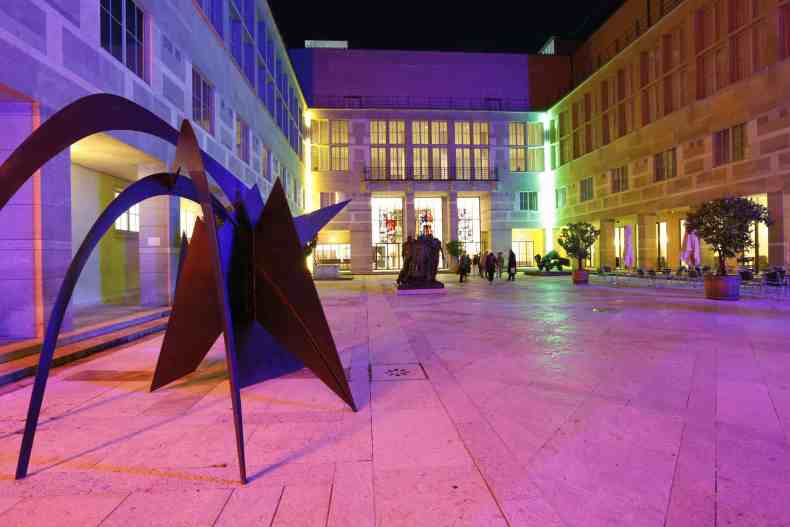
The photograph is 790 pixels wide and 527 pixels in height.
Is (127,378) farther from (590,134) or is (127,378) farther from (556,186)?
(556,186)

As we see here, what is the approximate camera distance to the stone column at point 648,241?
31.5 m

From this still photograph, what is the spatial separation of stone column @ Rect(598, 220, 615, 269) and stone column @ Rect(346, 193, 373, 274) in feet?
59.1

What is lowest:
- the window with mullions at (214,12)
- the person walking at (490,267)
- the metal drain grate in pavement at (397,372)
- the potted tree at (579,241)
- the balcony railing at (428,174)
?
the metal drain grate in pavement at (397,372)

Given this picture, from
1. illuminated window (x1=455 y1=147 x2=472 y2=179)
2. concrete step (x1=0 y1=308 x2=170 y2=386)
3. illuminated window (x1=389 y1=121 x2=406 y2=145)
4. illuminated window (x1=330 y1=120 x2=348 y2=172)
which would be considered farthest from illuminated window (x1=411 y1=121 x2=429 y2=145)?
concrete step (x1=0 y1=308 x2=170 y2=386)

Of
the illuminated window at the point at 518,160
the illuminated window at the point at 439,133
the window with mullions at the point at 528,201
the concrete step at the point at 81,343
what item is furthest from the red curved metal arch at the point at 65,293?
the illuminated window at the point at 518,160

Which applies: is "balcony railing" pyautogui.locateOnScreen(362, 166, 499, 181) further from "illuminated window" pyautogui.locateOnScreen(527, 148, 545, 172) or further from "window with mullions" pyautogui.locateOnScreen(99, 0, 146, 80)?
"window with mullions" pyautogui.locateOnScreen(99, 0, 146, 80)

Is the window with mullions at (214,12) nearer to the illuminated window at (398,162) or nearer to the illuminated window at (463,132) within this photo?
the illuminated window at (398,162)

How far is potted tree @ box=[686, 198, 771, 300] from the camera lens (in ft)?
47.8

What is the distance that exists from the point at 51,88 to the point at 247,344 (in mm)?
5720

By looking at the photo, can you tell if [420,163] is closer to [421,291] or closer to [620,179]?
[620,179]

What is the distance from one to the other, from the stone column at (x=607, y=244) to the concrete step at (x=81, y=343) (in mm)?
32550

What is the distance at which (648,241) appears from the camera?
31.7 metres

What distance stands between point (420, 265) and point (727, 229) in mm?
9782

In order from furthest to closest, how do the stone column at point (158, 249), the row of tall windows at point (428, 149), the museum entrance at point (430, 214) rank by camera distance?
the museum entrance at point (430, 214) < the row of tall windows at point (428, 149) < the stone column at point (158, 249)
